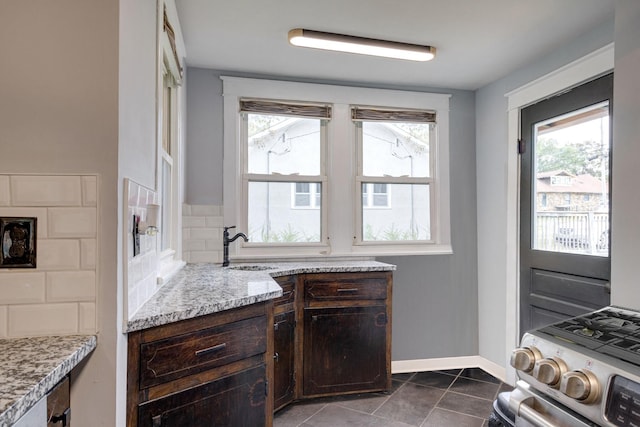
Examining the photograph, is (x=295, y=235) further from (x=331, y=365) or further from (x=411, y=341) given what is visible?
(x=411, y=341)

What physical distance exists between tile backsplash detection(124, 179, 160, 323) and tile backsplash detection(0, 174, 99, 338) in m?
0.10

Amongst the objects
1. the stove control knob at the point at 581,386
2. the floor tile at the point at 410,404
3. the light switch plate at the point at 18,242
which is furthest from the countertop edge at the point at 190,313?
the floor tile at the point at 410,404

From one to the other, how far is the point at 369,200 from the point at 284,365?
152 centimetres

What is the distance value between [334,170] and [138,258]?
2.05 metres

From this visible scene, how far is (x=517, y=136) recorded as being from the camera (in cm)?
289

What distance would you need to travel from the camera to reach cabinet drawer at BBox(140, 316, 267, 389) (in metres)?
1.26

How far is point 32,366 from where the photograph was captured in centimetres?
85

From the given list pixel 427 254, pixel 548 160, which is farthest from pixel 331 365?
pixel 548 160

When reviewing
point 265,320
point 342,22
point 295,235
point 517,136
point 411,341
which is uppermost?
point 342,22

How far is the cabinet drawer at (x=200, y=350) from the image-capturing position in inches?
49.8

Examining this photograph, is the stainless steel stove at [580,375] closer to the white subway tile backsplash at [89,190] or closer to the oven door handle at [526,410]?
the oven door handle at [526,410]

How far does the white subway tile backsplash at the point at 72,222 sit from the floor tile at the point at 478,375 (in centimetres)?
306

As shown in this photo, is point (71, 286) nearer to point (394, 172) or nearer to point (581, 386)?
point (581, 386)

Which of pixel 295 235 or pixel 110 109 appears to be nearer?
pixel 110 109
